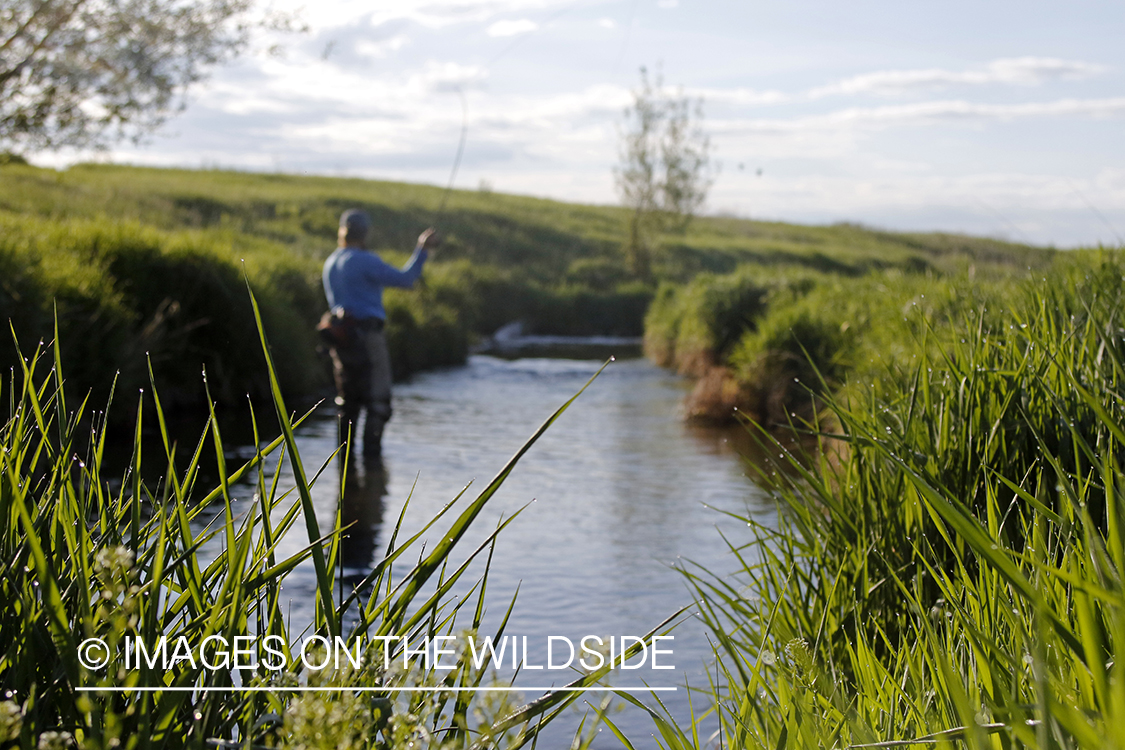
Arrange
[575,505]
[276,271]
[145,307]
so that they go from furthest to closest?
[276,271] < [145,307] < [575,505]

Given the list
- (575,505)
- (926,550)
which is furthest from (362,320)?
(926,550)

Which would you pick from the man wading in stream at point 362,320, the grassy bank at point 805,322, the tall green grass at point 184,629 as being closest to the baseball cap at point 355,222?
the man wading in stream at point 362,320

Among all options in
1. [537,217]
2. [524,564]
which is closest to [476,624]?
[524,564]

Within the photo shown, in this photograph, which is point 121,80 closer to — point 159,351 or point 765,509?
point 159,351

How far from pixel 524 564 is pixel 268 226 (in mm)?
27359

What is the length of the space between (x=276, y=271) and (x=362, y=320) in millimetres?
6659

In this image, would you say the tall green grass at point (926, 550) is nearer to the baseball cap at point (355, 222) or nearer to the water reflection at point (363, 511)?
the water reflection at point (363, 511)

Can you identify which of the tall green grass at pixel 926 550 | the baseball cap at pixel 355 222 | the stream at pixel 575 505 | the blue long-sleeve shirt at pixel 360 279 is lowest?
the stream at pixel 575 505

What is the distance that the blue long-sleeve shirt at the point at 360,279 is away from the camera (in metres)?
8.79

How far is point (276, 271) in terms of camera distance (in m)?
14.9

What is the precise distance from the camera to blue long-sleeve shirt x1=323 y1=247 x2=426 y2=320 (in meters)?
8.79

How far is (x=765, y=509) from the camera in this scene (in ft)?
24.7

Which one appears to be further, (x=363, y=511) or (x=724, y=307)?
(x=724, y=307)

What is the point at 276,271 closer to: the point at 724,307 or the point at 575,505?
the point at 724,307
